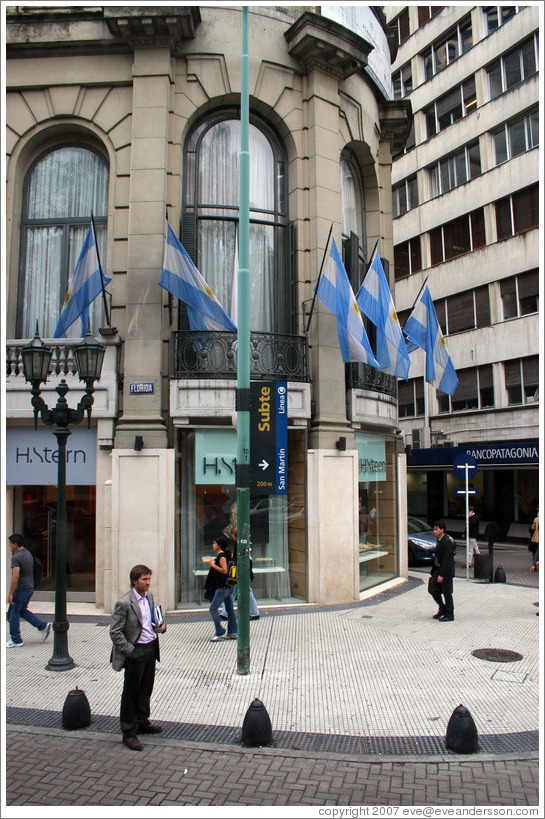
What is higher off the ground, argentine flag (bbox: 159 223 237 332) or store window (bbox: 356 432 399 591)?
argentine flag (bbox: 159 223 237 332)

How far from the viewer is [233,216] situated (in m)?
13.4

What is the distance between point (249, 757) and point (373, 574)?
9225 mm

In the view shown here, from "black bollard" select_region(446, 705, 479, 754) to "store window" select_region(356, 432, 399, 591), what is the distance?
7.75m

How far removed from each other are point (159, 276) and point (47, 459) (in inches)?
173

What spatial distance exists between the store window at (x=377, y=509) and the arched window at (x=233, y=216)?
378 cm

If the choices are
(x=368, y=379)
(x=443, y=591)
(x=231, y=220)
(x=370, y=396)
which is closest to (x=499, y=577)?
(x=443, y=591)

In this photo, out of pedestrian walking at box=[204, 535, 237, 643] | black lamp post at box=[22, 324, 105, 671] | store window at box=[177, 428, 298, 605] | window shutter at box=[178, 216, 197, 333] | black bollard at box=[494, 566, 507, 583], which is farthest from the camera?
black bollard at box=[494, 566, 507, 583]

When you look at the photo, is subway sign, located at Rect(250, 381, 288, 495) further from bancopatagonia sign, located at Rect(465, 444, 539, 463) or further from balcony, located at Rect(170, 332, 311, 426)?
bancopatagonia sign, located at Rect(465, 444, 539, 463)

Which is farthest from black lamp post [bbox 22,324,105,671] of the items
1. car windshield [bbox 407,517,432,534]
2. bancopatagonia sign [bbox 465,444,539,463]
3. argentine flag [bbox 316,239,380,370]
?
bancopatagonia sign [bbox 465,444,539,463]

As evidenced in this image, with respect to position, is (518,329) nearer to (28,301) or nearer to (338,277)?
(338,277)

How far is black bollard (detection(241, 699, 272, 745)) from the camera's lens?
6.12 meters

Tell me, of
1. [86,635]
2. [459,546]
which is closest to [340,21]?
[86,635]

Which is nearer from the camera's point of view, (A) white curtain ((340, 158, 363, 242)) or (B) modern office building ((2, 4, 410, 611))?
(B) modern office building ((2, 4, 410, 611))

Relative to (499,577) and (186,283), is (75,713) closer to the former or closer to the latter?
(186,283)
